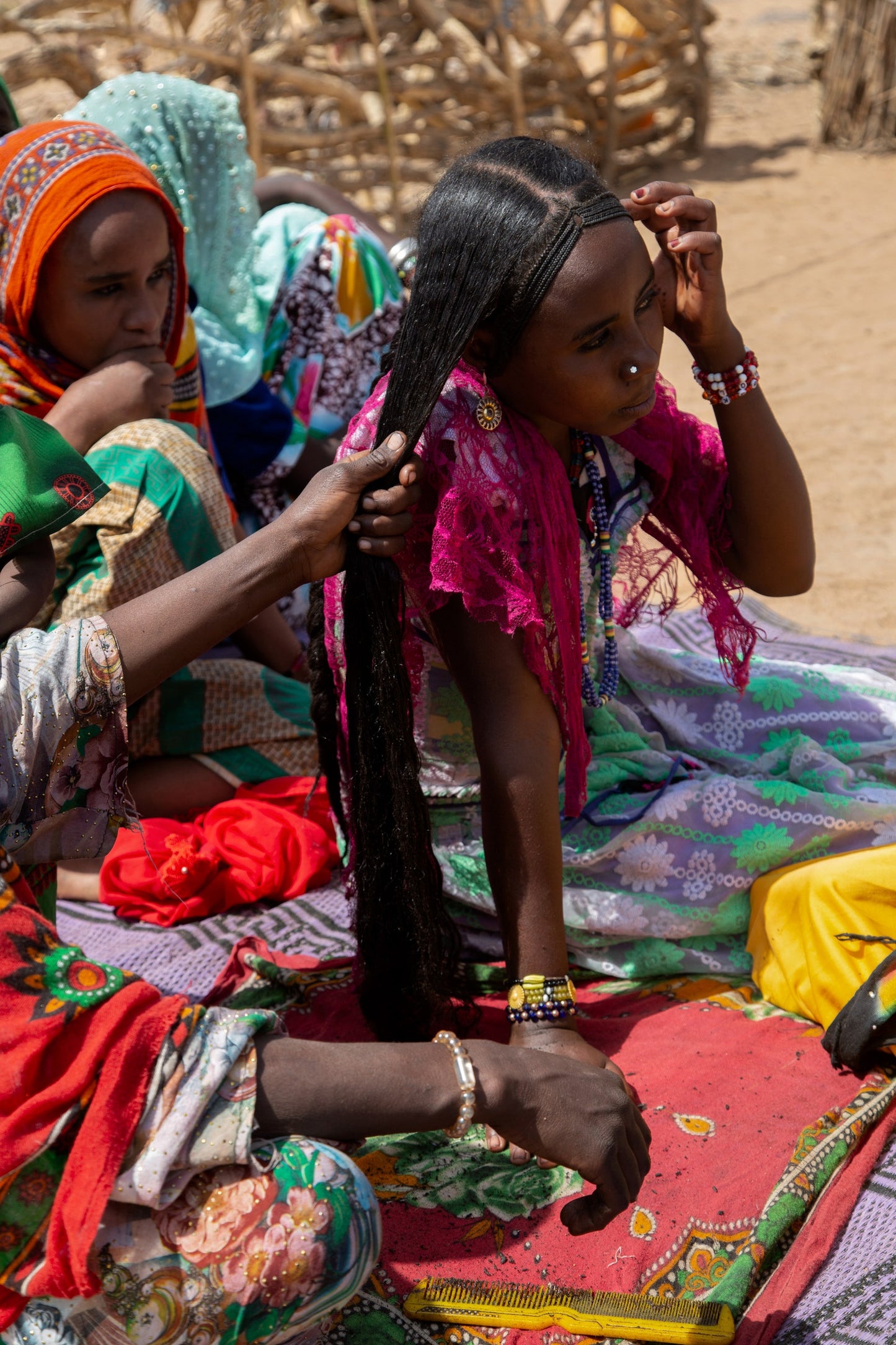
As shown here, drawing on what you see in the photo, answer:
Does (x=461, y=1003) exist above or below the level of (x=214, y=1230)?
below

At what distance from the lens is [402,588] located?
7.32 feet

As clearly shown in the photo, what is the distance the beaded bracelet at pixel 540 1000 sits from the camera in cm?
219

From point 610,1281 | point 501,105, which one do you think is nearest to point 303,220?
point 610,1281

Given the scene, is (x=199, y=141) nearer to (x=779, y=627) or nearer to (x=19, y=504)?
(x=779, y=627)

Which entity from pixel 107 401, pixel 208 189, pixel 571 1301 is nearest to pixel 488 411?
pixel 107 401

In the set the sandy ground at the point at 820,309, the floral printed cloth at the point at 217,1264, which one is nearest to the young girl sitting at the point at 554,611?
the floral printed cloth at the point at 217,1264

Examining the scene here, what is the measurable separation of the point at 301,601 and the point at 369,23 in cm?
606

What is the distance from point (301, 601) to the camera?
12.9 ft

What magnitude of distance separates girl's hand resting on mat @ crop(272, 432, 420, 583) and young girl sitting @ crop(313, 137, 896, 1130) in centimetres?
7

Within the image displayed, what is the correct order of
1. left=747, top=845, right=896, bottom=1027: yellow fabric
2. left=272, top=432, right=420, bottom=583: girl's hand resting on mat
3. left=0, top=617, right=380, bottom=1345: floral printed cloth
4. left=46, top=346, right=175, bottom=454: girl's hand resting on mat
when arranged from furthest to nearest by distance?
left=46, top=346, right=175, bottom=454: girl's hand resting on mat → left=747, top=845, right=896, bottom=1027: yellow fabric → left=272, top=432, right=420, bottom=583: girl's hand resting on mat → left=0, top=617, right=380, bottom=1345: floral printed cloth

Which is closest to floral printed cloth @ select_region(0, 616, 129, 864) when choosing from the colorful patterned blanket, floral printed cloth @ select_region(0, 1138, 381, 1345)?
floral printed cloth @ select_region(0, 1138, 381, 1345)

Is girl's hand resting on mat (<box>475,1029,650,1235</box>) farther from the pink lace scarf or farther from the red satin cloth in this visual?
the red satin cloth

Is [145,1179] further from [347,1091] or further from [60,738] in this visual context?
[60,738]

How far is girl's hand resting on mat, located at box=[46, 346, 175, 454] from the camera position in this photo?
9.79ft
